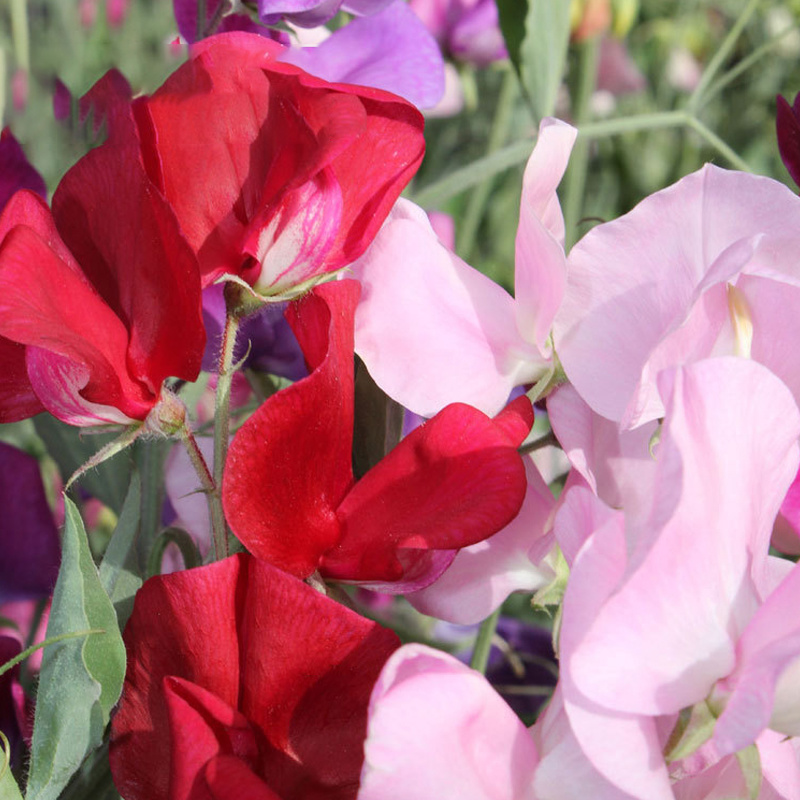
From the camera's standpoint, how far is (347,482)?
337 mm

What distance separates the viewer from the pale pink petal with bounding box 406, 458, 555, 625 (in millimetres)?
376

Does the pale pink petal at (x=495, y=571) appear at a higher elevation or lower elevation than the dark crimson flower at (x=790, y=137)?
lower

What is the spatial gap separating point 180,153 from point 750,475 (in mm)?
168

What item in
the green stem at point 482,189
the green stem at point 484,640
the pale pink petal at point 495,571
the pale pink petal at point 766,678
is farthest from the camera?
the green stem at point 482,189

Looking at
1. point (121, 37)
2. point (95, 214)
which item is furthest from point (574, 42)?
point (95, 214)

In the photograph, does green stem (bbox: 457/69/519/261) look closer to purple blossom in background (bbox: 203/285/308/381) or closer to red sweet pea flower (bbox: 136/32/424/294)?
purple blossom in background (bbox: 203/285/308/381)

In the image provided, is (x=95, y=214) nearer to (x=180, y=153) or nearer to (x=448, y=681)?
(x=180, y=153)

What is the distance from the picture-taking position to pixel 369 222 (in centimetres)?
35

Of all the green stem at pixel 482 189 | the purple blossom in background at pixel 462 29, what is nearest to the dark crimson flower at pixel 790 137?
the green stem at pixel 482 189

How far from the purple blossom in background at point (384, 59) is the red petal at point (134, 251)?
0.34ft

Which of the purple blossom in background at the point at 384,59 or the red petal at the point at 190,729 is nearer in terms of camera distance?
the red petal at the point at 190,729

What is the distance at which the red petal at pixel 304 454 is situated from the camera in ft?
0.99

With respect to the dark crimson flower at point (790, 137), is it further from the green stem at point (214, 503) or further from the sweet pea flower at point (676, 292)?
the green stem at point (214, 503)

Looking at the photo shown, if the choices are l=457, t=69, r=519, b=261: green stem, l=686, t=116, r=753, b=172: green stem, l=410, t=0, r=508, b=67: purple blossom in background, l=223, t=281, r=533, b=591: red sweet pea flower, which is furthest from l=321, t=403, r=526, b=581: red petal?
l=410, t=0, r=508, b=67: purple blossom in background
